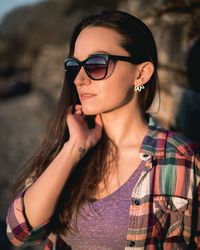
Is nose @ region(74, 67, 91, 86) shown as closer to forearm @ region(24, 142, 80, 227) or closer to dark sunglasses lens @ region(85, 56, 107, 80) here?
dark sunglasses lens @ region(85, 56, 107, 80)

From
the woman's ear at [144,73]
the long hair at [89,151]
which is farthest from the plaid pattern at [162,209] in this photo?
the woman's ear at [144,73]

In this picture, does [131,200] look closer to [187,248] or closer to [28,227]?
[187,248]

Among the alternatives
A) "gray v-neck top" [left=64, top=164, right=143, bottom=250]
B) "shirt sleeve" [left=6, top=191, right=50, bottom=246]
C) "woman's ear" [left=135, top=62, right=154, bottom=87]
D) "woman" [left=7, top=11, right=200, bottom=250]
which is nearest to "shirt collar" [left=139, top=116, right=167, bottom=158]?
"woman" [left=7, top=11, right=200, bottom=250]

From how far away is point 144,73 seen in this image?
6.88ft

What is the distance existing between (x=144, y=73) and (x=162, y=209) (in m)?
0.82

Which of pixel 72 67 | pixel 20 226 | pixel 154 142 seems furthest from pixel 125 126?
pixel 20 226

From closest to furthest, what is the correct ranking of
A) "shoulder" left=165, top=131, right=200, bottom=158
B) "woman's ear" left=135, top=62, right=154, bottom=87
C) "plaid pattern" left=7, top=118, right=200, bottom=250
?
1. "plaid pattern" left=7, top=118, right=200, bottom=250
2. "shoulder" left=165, top=131, right=200, bottom=158
3. "woman's ear" left=135, top=62, right=154, bottom=87

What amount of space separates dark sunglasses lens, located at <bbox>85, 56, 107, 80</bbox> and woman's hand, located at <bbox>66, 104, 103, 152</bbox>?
30 centimetres

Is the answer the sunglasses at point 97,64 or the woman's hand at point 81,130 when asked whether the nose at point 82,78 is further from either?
the woman's hand at point 81,130

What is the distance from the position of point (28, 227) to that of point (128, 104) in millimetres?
928

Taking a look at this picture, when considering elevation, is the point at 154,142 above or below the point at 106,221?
above

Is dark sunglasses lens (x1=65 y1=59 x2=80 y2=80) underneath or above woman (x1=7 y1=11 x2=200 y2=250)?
above

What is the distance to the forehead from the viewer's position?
1.93m

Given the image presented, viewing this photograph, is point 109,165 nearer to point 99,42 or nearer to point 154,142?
point 154,142
